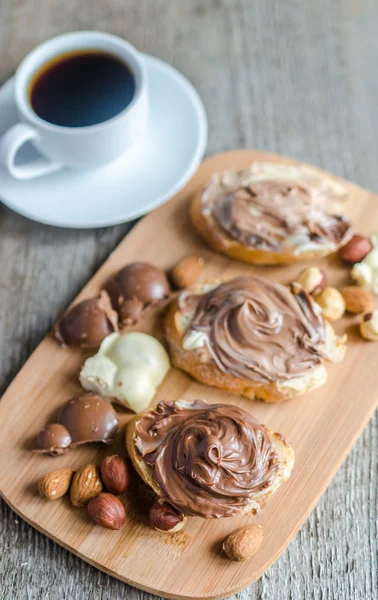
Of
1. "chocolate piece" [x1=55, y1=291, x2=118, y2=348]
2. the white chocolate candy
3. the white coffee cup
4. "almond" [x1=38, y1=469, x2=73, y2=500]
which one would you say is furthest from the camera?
the white coffee cup

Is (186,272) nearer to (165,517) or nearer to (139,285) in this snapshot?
(139,285)

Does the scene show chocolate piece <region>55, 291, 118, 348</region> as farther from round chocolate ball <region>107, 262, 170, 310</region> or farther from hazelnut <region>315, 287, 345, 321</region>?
hazelnut <region>315, 287, 345, 321</region>

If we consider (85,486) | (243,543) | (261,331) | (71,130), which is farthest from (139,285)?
(243,543)

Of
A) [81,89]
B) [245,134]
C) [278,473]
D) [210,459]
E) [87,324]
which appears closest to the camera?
[210,459]

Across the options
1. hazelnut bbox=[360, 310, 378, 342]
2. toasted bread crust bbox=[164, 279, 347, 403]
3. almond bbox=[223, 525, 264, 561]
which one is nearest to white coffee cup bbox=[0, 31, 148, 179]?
toasted bread crust bbox=[164, 279, 347, 403]

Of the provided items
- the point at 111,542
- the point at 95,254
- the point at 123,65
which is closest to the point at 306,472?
the point at 111,542

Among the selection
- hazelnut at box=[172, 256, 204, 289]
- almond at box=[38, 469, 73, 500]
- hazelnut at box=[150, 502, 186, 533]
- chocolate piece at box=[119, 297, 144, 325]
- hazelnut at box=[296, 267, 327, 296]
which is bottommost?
almond at box=[38, 469, 73, 500]
